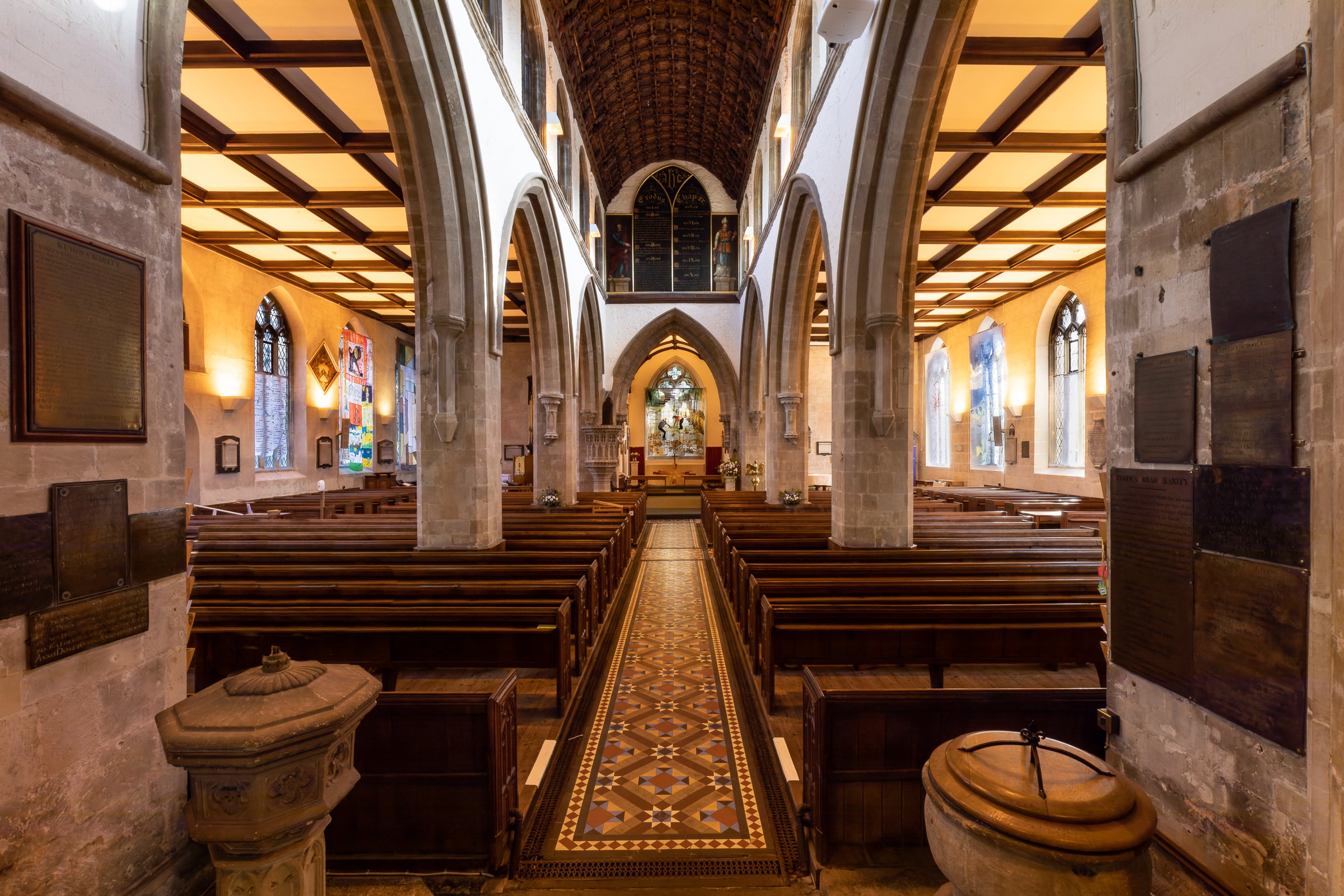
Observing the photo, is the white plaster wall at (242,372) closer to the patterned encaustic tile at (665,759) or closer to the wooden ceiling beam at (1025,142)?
the patterned encaustic tile at (665,759)

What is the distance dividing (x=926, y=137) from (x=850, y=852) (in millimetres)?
6067

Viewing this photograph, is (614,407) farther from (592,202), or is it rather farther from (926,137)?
(926,137)

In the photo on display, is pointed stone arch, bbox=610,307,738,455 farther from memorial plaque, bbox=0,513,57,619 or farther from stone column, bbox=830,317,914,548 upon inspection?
memorial plaque, bbox=0,513,57,619

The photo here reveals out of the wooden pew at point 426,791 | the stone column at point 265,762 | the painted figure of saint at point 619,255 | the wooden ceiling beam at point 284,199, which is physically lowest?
the wooden pew at point 426,791

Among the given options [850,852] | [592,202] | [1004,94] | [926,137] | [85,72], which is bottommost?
[850,852]

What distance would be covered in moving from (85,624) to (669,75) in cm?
1552

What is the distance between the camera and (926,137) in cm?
614

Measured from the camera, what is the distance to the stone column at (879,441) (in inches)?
271

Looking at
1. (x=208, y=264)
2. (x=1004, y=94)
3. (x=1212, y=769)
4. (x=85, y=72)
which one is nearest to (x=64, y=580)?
(x=85, y=72)

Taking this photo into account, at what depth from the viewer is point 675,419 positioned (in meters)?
26.0

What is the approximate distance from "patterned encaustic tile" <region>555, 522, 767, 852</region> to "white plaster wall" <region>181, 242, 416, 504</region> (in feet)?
35.8

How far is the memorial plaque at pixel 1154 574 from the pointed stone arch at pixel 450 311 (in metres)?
5.82

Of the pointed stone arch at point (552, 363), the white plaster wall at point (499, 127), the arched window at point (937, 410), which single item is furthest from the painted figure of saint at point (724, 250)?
the white plaster wall at point (499, 127)

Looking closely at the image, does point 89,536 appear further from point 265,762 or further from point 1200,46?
point 1200,46
